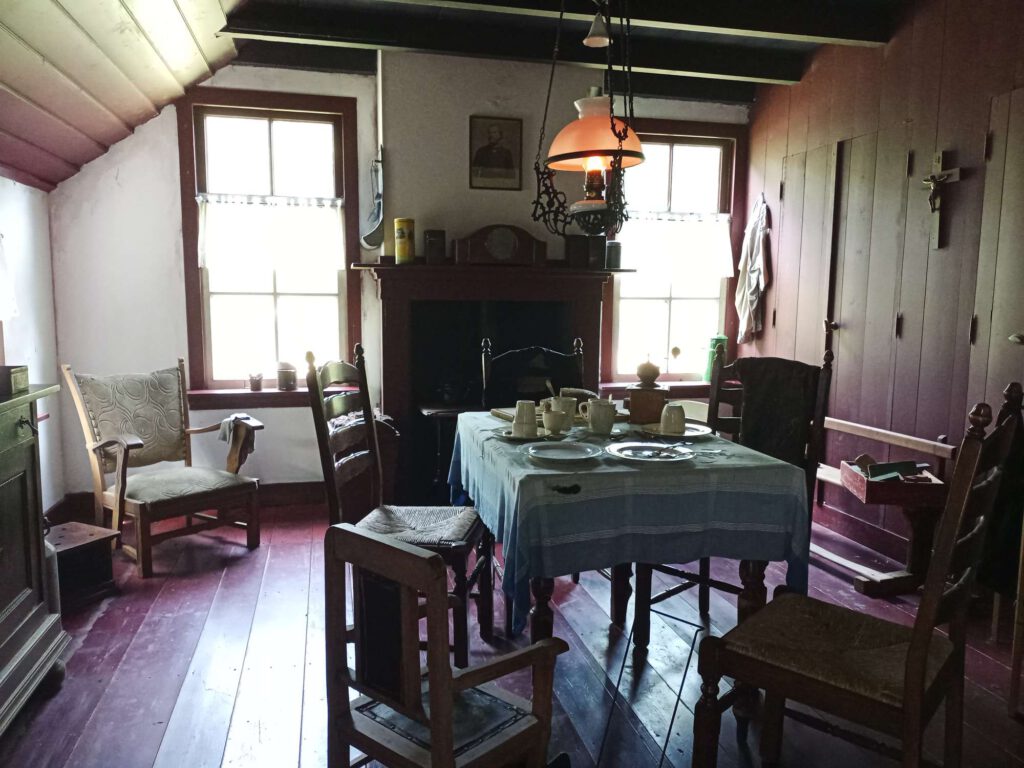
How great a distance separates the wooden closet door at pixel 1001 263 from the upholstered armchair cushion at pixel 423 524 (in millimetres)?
2093

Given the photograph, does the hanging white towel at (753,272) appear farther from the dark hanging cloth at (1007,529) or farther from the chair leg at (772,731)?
the chair leg at (772,731)

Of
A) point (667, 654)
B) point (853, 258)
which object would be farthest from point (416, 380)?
point (853, 258)

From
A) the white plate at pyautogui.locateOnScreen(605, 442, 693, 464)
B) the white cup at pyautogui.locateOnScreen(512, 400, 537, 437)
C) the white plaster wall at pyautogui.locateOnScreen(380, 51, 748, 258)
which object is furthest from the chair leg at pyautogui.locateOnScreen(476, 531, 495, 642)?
the white plaster wall at pyautogui.locateOnScreen(380, 51, 748, 258)

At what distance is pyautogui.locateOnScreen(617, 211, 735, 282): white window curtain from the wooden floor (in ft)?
7.05

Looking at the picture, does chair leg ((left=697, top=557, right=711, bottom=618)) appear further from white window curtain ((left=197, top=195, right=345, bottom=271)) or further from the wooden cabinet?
white window curtain ((left=197, top=195, right=345, bottom=271))

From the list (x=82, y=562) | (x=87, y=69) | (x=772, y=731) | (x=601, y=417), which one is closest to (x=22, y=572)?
(x=82, y=562)

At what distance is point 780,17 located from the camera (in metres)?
3.42

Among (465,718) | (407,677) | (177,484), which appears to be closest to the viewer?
(407,677)

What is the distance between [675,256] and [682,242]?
0.32 ft

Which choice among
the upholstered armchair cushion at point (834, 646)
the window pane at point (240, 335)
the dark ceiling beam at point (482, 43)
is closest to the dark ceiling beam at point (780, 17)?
the dark ceiling beam at point (482, 43)

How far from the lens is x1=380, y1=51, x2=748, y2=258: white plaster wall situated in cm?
384

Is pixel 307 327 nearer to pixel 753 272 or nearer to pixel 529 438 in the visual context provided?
pixel 529 438

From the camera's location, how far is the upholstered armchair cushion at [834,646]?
1.46 metres

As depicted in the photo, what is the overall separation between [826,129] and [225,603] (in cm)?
372
